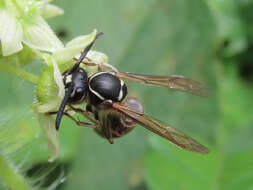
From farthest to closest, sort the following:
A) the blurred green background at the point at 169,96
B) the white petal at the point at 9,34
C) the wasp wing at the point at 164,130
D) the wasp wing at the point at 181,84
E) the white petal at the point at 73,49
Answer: the blurred green background at the point at 169,96 < the wasp wing at the point at 181,84 < the wasp wing at the point at 164,130 < the white petal at the point at 73,49 < the white petal at the point at 9,34

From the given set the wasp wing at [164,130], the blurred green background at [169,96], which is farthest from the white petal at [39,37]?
the blurred green background at [169,96]

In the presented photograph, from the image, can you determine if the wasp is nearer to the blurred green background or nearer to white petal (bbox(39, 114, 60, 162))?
white petal (bbox(39, 114, 60, 162))

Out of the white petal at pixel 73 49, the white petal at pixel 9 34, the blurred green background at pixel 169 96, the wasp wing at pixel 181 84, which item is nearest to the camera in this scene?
the white petal at pixel 9 34

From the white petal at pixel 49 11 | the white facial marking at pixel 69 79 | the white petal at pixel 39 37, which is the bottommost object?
the white facial marking at pixel 69 79

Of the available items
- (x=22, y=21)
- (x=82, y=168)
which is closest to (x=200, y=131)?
(x=82, y=168)

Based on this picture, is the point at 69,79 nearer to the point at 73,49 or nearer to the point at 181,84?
the point at 73,49

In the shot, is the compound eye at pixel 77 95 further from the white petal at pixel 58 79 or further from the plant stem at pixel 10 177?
the plant stem at pixel 10 177

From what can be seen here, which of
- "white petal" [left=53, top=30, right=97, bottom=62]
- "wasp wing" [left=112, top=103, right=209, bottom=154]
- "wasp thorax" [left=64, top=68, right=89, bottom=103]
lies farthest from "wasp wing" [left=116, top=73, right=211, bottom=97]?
"white petal" [left=53, top=30, right=97, bottom=62]

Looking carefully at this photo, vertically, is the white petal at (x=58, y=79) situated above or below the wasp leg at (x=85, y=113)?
above
